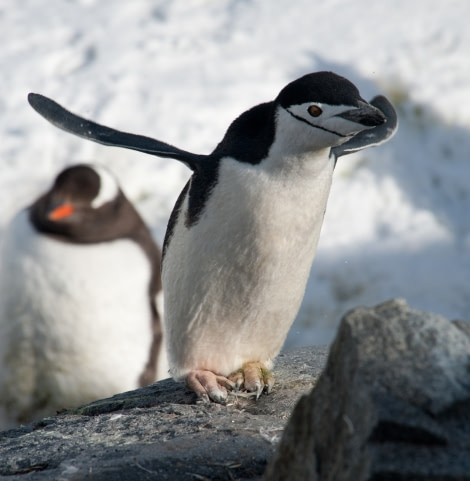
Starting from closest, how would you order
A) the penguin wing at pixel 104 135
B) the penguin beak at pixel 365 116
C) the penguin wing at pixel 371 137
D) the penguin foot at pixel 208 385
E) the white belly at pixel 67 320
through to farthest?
the penguin beak at pixel 365 116 < the penguin foot at pixel 208 385 < the penguin wing at pixel 104 135 < the penguin wing at pixel 371 137 < the white belly at pixel 67 320

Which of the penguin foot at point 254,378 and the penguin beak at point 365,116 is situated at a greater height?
the penguin beak at point 365,116

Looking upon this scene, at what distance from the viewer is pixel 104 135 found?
2713 millimetres

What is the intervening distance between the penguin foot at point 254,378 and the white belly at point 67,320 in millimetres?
1886

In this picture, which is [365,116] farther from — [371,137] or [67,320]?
[67,320]

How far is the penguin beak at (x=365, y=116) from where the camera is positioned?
2213 millimetres

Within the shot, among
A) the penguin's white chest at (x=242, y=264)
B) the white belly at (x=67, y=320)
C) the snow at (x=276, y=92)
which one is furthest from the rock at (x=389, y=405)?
the snow at (x=276, y=92)

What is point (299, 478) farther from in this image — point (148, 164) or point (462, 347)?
point (148, 164)

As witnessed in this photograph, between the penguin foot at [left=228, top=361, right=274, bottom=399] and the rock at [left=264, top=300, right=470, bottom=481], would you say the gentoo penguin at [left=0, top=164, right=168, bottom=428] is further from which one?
the rock at [left=264, top=300, right=470, bottom=481]

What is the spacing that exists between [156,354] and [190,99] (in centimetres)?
229

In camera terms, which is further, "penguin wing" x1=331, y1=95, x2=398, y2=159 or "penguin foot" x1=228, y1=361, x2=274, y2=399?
"penguin wing" x1=331, y1=95, x2=398, y2=159

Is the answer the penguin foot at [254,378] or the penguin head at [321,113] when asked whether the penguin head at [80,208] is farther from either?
the penguin head at [321,113]

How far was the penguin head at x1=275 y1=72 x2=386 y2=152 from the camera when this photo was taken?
224 cm

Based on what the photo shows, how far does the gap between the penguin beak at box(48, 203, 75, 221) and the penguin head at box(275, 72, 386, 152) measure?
2231 mm

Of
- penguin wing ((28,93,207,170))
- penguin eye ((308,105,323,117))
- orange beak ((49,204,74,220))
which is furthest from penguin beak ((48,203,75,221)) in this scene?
penguin eye ((308,105,323,117))
